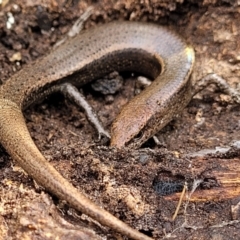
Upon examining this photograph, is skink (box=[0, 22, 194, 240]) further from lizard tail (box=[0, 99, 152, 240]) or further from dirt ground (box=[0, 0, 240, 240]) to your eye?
dirt ground (box=[0, 0, 240, 240])

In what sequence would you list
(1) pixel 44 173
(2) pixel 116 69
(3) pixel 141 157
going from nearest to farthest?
(1) pixel 44 173 → (3) pixel 141 157 → (2) pixel 116 69

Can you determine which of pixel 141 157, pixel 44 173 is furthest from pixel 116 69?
pixel 44 173

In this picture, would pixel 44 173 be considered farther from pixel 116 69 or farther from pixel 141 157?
pixel 116 69

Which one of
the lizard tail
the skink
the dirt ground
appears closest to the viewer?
the lizard tail

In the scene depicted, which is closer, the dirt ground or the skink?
the dirt ground

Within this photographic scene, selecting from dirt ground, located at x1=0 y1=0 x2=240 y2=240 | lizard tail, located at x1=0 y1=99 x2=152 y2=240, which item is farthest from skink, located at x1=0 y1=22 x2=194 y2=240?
dirt ground, located at x1=0 y1=0 x2=240 y2=240

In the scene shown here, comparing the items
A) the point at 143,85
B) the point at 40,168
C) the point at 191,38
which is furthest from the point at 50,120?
the point at 191,38

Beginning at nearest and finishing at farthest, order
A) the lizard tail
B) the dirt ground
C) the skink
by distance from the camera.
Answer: the lizard tail < the dirt ground < the skink
